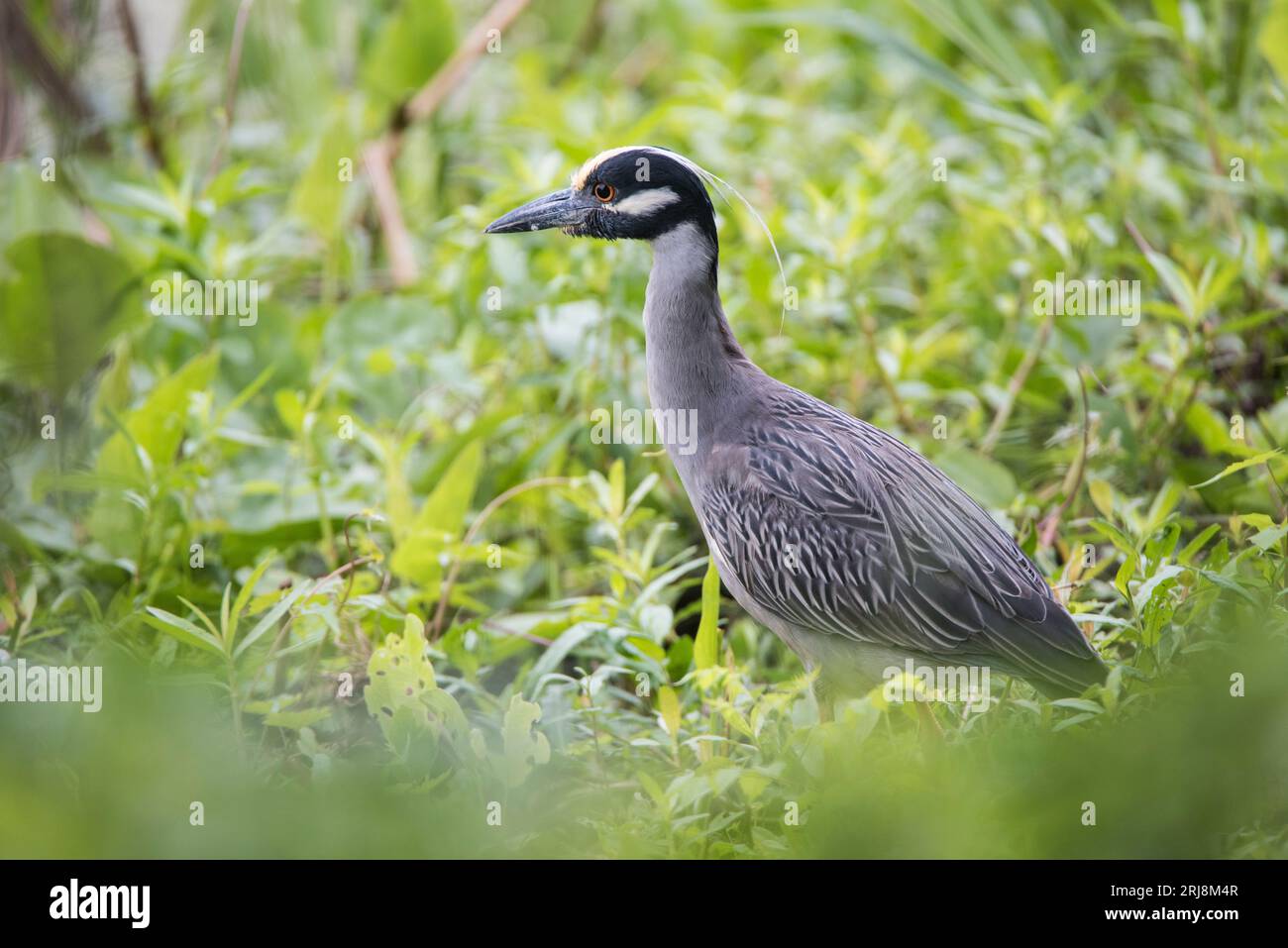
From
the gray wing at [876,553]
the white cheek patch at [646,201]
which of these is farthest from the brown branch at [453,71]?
the gray wing at [876,553]

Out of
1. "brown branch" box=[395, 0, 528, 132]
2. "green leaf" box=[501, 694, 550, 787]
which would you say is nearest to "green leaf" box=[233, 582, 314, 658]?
"green leaf" box=[501, 694, 550, 787]

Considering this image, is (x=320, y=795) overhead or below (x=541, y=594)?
below

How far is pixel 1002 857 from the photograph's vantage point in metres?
2.47

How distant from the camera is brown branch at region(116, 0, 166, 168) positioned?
6.80 metres

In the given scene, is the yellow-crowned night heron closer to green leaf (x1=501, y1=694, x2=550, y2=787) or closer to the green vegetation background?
the green vegetation background

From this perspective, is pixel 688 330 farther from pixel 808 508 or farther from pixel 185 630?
pixel 185 630

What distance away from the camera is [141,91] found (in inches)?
282

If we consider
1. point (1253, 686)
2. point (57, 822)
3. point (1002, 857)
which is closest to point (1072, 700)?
point (1002, 857)

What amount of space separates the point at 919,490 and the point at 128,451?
2512mm

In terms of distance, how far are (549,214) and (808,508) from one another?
3.89 ft

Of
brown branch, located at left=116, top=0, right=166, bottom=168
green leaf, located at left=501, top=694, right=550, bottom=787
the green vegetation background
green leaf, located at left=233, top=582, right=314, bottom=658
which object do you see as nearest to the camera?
the green vegetation background

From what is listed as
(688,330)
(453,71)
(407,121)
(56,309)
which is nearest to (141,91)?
(407,121)

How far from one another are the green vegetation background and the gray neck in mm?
477
